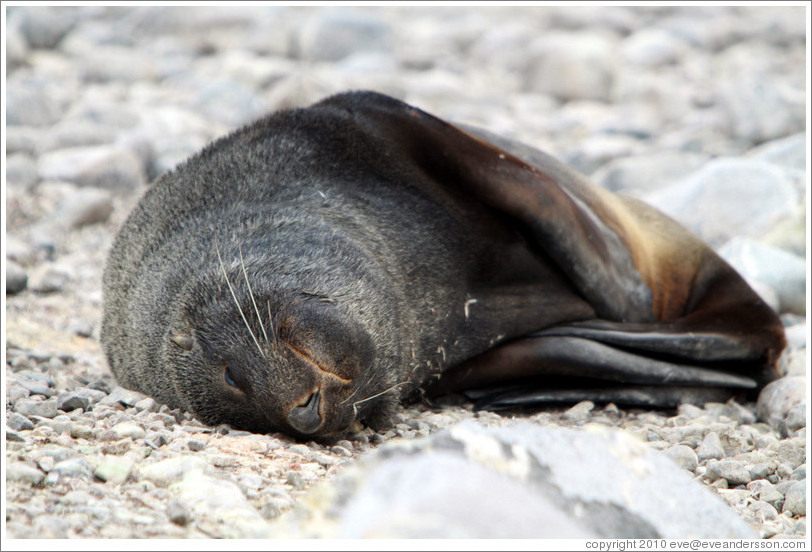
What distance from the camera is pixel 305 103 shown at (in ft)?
28.9

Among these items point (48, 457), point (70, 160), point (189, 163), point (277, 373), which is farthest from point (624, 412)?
point (70, 160)

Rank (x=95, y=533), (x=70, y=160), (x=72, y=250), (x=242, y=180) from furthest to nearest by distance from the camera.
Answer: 1. (x=70, y=160)
2. (x=72, y=250)
3. (x=242, y=180)
4. (x=95, y=533)

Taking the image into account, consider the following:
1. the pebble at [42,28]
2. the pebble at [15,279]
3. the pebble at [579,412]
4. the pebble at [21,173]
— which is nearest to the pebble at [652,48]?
the pebble at [42,28]

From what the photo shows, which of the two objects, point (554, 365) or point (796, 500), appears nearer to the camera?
point (796, 500)

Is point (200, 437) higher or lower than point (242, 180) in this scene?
lower

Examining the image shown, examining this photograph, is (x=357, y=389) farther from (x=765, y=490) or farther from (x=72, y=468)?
(x=765, y=490)

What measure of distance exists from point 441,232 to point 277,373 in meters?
1.45

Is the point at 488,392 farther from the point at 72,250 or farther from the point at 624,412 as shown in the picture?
the point at 72,250

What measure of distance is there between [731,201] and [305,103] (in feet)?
13.7

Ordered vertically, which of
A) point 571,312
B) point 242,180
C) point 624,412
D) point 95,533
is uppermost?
point 242,180

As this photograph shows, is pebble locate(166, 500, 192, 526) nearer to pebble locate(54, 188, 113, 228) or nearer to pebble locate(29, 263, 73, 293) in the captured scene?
pebble locate(29, 263, 73, 293)

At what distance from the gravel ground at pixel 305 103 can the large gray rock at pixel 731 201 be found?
0.05 feet

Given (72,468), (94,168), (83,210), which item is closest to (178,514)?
(72,468)

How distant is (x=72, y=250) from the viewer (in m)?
6.52
